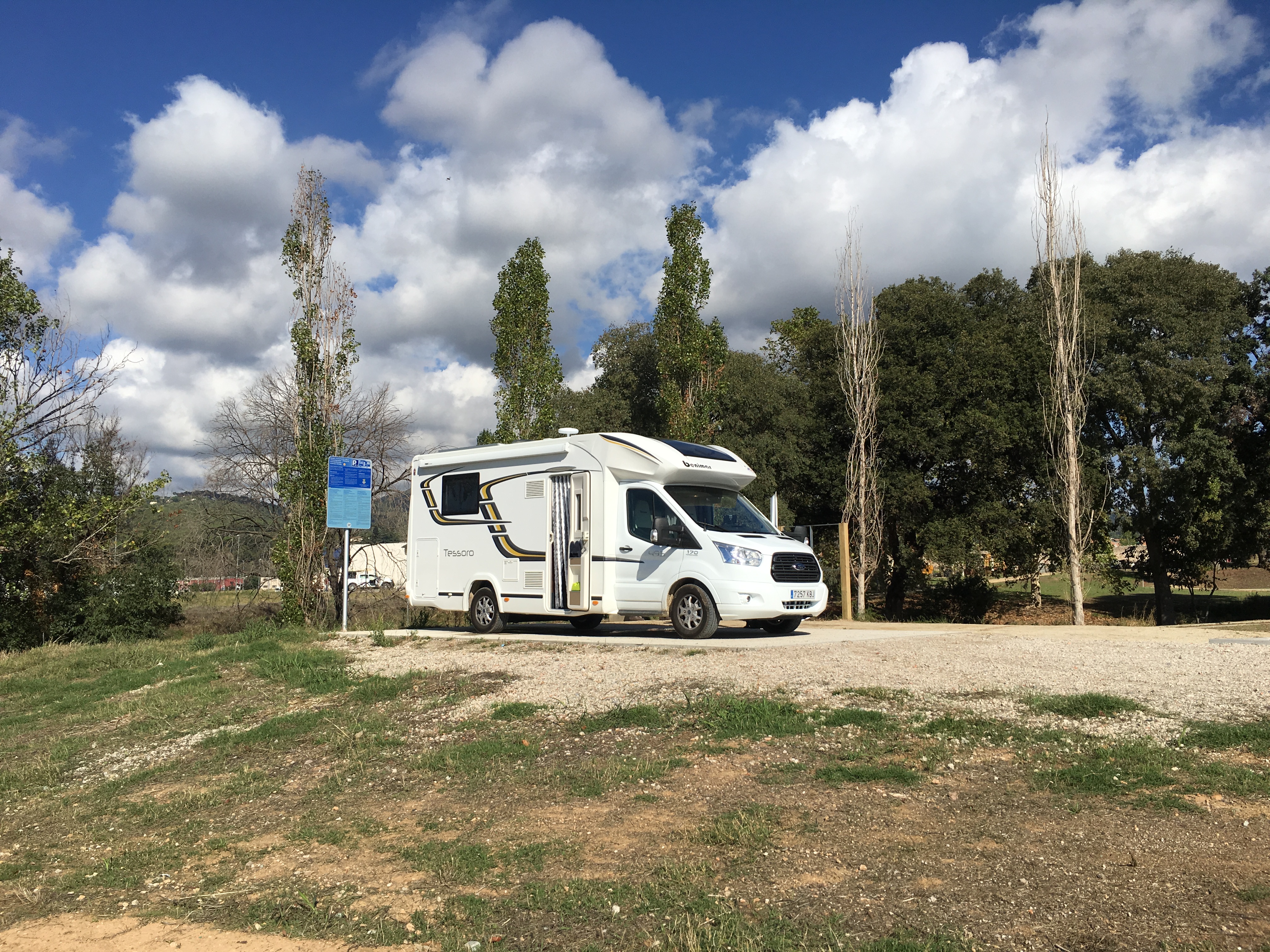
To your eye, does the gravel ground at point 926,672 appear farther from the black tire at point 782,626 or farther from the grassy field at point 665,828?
the black tire at point 782,626

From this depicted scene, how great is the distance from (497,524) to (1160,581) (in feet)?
68.0

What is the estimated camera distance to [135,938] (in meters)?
4.16

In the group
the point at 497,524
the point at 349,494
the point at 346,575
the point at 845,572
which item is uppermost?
the point at 349,494

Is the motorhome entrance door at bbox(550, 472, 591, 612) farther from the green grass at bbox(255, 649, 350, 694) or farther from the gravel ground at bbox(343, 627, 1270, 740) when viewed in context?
the green grass at bbox(255, 649, 350, 694)

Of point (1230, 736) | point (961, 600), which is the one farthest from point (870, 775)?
point (961, 600)

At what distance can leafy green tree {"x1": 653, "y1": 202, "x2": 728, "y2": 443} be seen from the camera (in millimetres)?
24938

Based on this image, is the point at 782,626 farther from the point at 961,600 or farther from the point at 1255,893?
the point at 961,600

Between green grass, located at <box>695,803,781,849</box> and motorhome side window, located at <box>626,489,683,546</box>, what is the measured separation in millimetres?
7795

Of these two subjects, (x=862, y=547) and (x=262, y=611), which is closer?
(x=262, y=611)

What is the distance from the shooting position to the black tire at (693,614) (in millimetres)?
12570

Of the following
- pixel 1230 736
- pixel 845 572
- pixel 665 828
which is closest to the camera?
pixel 665 828

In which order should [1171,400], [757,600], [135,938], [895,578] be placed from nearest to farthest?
1. [135,938]
2. [757,600]
3. [1171,400]
4. [895,578]

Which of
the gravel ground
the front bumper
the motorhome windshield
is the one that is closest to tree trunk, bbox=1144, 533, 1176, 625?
the gravel ground

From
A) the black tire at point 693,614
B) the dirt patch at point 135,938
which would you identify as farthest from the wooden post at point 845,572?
the dirt patch at point 135,938
